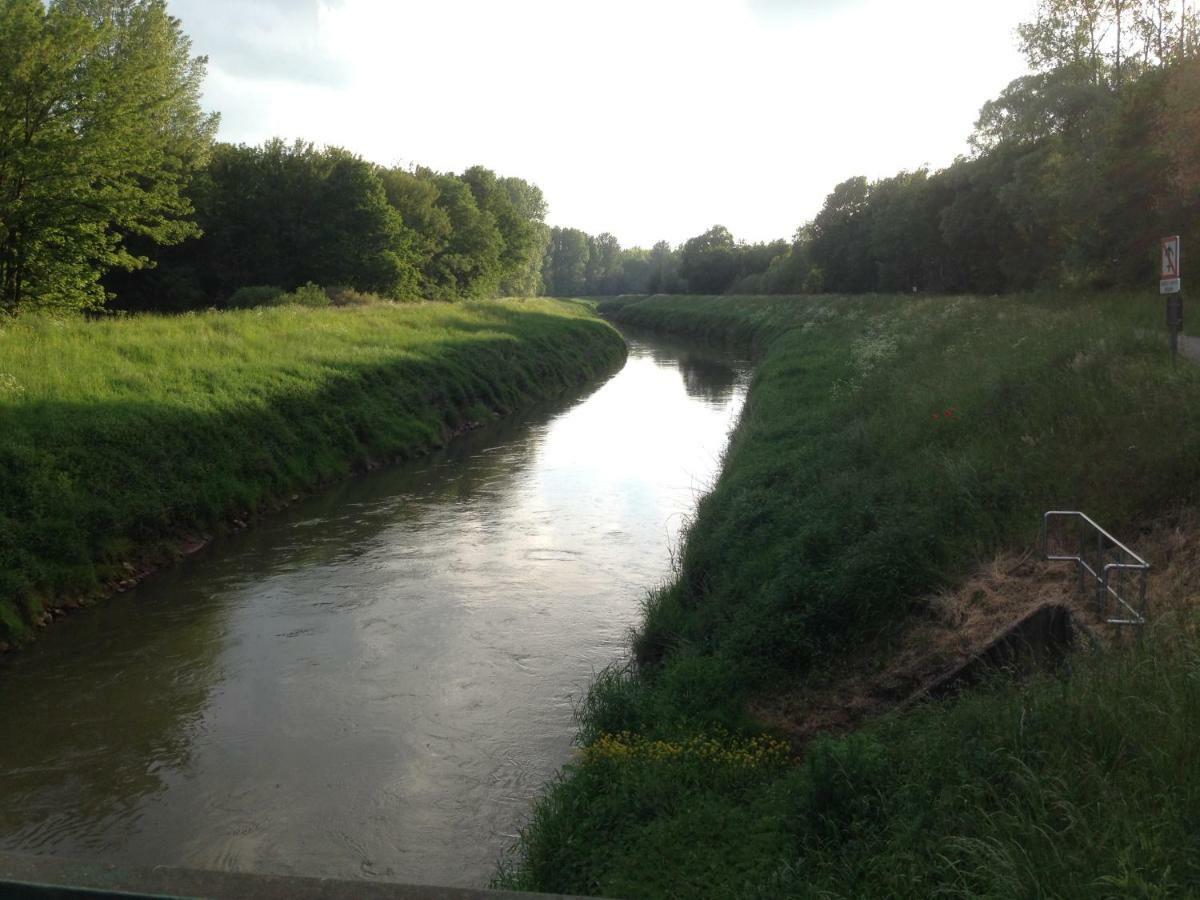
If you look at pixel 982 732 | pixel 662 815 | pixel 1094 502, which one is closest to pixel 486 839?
pixel 662 815

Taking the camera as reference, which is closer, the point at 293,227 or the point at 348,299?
the point at 348,299

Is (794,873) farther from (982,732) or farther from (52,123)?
(52,123)

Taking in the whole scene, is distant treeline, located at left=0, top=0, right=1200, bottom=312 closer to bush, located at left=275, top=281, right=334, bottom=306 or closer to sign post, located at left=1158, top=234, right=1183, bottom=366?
bush, located at left=275, top=281, right=334, bottom=306

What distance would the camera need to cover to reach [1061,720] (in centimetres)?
505

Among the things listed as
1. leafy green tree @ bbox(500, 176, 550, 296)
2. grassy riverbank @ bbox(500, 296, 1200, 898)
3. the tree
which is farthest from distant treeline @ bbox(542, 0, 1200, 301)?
leafy green tree @ bbox(500, 176, 550, 296)

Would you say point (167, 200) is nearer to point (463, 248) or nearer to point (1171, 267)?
point (1171, 267)

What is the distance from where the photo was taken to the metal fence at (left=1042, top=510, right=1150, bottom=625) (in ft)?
19.9

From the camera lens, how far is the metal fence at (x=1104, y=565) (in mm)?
6079

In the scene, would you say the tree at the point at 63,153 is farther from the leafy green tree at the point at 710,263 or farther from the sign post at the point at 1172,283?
the leafy green tree at the point at 710,263

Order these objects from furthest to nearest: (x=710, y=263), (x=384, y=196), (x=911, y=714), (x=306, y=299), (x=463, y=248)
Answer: (x=710, y=263) < (x=463, y=248) < (x=384, y=196) < (x=306, y=299) < (x=911, y=714)

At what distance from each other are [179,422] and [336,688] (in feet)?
28.5

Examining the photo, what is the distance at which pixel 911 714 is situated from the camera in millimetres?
6621

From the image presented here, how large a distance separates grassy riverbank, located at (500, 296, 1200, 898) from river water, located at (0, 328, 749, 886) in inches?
40.2

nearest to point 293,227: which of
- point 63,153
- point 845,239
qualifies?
point 63,153
